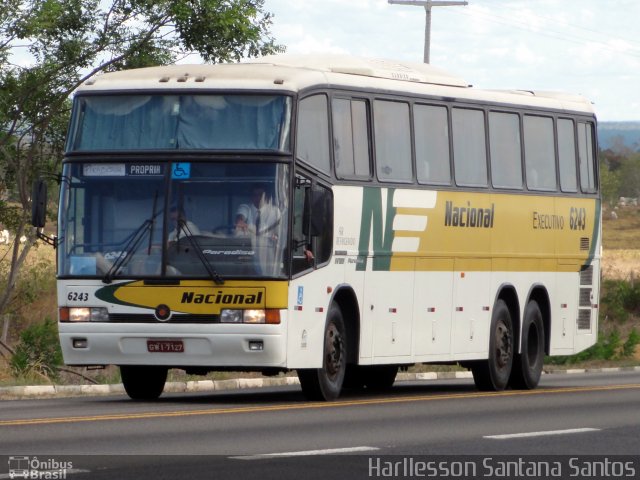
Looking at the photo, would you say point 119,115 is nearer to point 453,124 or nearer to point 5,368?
point 453,124

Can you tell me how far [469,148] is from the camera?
21453 millimetres

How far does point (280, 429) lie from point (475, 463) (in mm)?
3114

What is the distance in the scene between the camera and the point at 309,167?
58.5 ft

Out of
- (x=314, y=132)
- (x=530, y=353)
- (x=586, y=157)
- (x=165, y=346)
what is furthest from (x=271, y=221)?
(x=586, y=157)

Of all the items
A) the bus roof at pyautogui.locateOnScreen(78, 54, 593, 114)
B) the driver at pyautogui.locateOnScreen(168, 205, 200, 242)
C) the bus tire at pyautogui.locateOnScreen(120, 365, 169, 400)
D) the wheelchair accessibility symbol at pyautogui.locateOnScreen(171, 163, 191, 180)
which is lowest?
the bus tire at pyautogui.locateOnScreen(120, 365, 169, 400)

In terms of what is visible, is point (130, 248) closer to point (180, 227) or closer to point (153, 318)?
point (180, 227)

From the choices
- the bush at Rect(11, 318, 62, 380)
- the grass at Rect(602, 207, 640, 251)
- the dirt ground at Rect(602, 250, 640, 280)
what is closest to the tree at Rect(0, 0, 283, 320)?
the bush at Rect(11, 318, 62, 380)

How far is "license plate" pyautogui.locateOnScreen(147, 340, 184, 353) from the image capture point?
1725 cm

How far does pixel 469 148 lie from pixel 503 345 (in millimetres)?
2839

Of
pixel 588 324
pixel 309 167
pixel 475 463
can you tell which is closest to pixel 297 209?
pixel 309 167

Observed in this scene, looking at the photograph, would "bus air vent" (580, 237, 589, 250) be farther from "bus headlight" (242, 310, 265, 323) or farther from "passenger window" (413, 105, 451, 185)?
"bus headlight" (242, 310, 265, 323)

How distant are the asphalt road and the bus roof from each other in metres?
3.43

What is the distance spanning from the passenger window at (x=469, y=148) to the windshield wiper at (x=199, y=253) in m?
4.91

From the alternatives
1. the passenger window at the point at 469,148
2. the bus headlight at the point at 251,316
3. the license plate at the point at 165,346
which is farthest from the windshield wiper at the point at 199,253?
the passenger window at the point at 469,148
